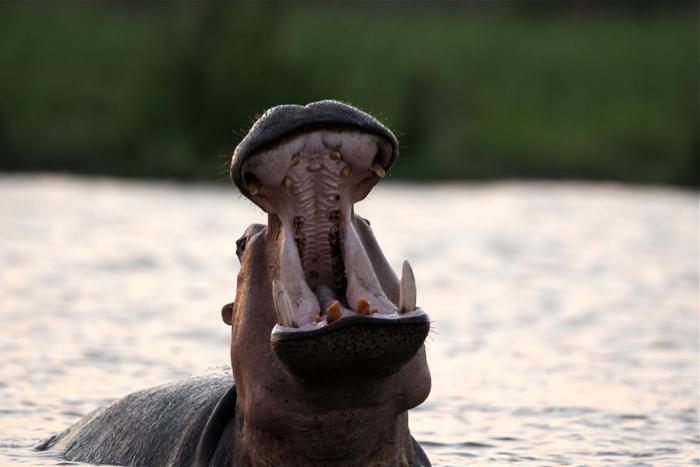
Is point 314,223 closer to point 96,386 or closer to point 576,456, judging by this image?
point 576,456

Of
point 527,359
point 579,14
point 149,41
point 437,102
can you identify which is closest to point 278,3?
point 437,102

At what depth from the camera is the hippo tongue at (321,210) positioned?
175 inches

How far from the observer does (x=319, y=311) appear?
4512mm

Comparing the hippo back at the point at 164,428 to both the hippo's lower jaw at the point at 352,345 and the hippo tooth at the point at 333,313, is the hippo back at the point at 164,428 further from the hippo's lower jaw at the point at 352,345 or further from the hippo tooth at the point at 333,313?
the hippo tooth at the point at 333,313

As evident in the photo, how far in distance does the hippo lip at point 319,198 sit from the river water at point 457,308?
2037 millimetres

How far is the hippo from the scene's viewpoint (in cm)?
428

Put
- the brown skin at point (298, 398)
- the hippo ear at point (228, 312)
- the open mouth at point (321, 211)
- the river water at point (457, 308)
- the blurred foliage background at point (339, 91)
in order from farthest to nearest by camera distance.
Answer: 1. the blurred foliage background at point (339, 91)
2. the river water at point (457, 308)
3. the hippo ear at point (228, 312)
4. the brown skin at point (298, 398)
5. the open mouth at point (321, 211)

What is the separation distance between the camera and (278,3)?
22312 millimetres

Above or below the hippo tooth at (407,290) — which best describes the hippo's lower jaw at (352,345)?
below

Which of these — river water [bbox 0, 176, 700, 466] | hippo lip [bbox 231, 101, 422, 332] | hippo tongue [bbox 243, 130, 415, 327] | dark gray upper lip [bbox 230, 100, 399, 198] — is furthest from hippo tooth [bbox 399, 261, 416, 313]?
river water [bbox 0, 176, 700, 466]

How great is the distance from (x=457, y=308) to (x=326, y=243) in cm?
683

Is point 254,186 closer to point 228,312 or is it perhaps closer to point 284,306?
point 284,306

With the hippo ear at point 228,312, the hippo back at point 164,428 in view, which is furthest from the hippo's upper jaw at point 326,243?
the hippo back at point 164,428

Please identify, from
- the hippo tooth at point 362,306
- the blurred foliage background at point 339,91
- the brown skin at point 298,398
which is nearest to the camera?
the hippo tooth at point 362,306
